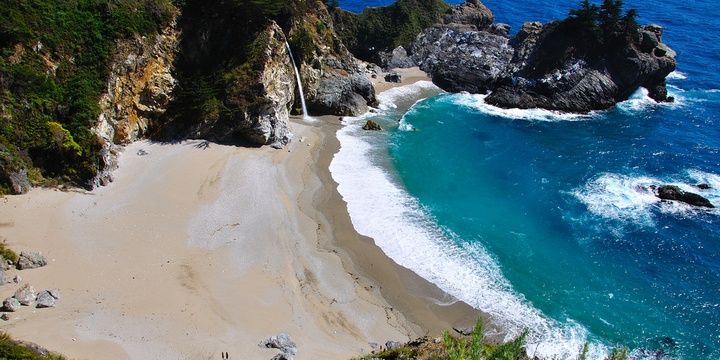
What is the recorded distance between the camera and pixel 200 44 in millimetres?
37500

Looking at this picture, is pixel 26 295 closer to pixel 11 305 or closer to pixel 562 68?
pixel 11 305

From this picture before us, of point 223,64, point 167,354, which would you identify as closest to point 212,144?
point 223,64

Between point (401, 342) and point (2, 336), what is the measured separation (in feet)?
46.9

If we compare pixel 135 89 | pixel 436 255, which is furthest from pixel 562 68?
pixel 135 89

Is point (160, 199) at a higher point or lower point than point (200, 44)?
lower

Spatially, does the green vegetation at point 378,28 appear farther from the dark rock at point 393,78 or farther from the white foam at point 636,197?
the white foam at point 636,197

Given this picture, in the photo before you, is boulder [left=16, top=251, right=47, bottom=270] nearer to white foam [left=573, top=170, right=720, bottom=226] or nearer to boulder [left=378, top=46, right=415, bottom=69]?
white foam [left=573, top=170, right=720, bottom=226]

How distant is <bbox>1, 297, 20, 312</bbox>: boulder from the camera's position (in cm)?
1995

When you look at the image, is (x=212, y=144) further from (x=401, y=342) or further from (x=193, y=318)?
(x=401, y=342)

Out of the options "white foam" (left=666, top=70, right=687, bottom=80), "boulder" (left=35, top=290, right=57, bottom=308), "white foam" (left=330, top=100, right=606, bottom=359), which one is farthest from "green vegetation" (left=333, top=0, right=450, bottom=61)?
"boulder" (left=35, top=290, right=57, bottom=308)

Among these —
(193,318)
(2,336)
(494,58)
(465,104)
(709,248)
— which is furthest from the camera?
(494,58)

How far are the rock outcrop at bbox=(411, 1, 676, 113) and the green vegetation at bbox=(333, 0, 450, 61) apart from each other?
15.0ft

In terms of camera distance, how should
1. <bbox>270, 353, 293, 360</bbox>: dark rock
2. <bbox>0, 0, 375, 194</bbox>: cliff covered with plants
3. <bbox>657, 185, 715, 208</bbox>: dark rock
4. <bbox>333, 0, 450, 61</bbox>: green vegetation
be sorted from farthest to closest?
<bbox>333, 0, 450, 61</bbox>: green vegetation, <bbox>657, 185, 715, 208</bbox>: dark rock, <bbox>0, 0, 375, 194</bbox>: cliff covered with plants, <bbox>270, 353, 293, 360</bbox>: dark rock

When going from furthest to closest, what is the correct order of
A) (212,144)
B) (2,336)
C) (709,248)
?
(212,144)
(709,248)
(2,336)
